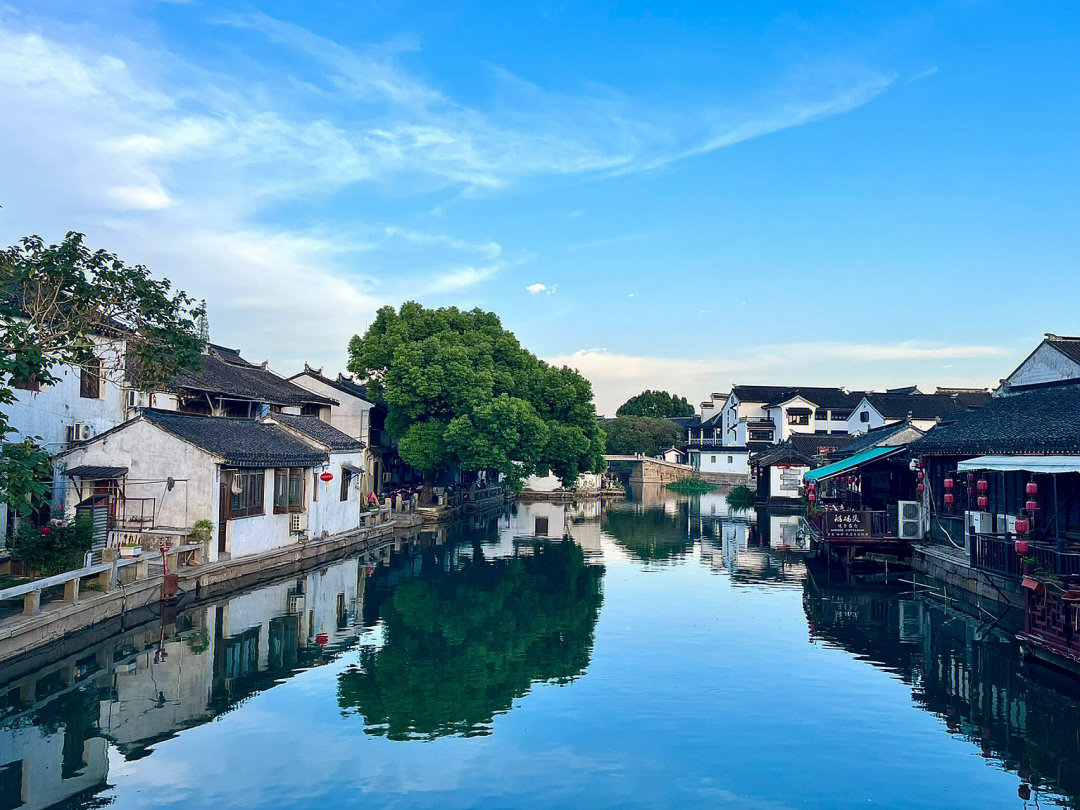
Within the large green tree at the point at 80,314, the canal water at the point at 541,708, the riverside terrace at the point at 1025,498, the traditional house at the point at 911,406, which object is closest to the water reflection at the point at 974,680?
the canal water at the point at 541,708

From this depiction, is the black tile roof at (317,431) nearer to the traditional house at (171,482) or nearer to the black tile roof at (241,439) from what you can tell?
the black tile roof at (241,439)

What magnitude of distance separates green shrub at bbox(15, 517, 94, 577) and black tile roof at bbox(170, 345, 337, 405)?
928 centimetres

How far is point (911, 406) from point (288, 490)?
58.2m

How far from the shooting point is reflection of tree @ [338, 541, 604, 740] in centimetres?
1379

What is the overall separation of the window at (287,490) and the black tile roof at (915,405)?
176ft

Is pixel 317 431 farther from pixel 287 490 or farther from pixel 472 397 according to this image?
pixel 472 397

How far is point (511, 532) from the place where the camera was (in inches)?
1622

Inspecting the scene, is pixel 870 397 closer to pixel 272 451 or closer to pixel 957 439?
pixel 957 439

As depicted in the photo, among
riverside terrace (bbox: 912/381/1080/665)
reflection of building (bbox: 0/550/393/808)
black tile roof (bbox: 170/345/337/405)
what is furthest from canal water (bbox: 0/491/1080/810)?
black tile roof (bbox: 170/345/337/405)

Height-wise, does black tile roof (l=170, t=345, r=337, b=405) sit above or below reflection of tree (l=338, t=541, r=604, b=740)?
above

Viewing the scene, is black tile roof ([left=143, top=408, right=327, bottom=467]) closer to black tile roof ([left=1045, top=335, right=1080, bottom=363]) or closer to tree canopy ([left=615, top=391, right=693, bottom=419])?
black tile roof ([left=1045, top=335, right=1080, bottom=363])

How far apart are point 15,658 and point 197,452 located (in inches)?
345

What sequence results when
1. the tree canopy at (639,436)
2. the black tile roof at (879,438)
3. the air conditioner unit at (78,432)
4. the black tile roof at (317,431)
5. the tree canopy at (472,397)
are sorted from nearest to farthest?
the air conditioner unit at (78,432)
the black tile roof at (317,431)
the black tile roof at (879,438)
the tree canopy at (472,397)
the tree canopy at (639,436)

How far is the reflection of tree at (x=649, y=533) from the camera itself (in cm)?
3444
